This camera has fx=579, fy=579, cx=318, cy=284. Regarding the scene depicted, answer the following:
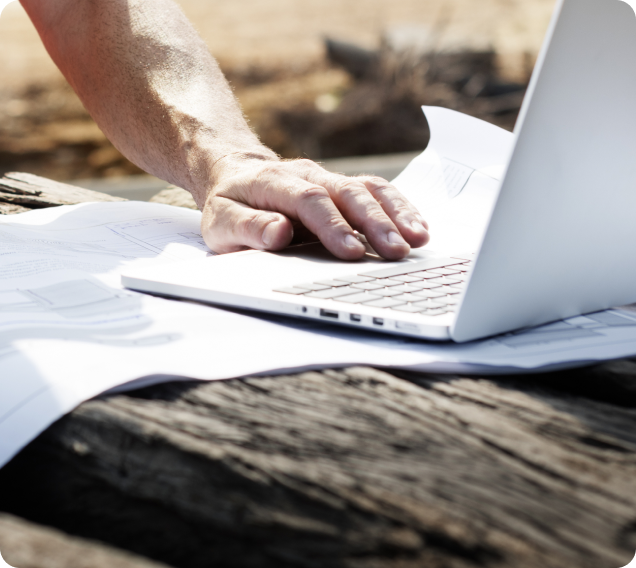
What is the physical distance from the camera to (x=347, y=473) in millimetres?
318

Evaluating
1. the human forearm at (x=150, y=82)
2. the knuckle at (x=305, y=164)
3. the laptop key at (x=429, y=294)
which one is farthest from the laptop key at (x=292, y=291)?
the human forearm at (x=150, y=82)

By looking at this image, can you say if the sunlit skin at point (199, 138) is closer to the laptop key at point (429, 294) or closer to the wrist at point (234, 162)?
the wrist at point (234, 162)

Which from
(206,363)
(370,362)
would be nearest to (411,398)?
(370,362)

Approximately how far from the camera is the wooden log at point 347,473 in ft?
0.93

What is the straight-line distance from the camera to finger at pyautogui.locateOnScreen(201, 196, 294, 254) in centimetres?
70

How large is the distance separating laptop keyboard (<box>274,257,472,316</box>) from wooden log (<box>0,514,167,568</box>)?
28 cm

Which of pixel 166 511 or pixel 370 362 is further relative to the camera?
pixel 370 362

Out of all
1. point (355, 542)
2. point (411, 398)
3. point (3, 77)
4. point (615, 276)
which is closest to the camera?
point (355, 542)

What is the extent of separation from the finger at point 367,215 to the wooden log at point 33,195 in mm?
673

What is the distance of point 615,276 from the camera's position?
0.55m

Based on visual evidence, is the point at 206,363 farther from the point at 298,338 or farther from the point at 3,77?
the point at 3,77

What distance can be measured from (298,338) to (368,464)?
170 millimetres

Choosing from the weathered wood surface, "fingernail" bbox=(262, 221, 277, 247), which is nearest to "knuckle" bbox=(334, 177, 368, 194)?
"fingernail" bbox=(262, 221, 277, 247)

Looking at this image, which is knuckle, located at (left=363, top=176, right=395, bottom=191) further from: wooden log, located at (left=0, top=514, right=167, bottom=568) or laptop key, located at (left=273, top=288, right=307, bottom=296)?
wooden log, located at (left=0, top=514, right=167, bottom=568)
